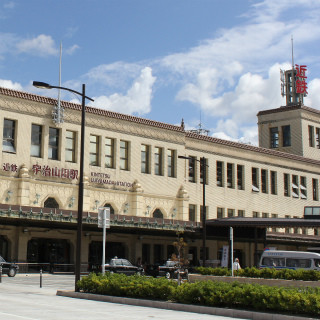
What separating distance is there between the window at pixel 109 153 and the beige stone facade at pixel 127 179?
0.29 feet

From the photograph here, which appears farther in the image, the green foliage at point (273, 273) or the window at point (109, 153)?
the window at point (109, 153)

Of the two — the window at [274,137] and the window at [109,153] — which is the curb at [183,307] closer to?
the window at [109,153]

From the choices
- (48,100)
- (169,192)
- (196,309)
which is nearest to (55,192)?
(48,100)

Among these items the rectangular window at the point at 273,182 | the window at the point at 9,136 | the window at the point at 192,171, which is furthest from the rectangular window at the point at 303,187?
the window at the point at 9,136

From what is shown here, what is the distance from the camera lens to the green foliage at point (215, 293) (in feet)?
55.4

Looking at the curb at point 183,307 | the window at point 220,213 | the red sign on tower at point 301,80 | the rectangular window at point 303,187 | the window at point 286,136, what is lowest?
the curb at point 183,307

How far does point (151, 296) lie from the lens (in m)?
21.1

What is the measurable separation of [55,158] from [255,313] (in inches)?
1287

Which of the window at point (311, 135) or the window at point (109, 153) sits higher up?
the window at point (311, 135)

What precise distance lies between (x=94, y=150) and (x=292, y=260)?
63.7 ft

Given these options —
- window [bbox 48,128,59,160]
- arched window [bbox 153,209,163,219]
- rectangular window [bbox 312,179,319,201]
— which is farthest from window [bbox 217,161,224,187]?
window [bbox 48,128,59,160]

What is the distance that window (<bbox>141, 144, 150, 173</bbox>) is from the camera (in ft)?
178

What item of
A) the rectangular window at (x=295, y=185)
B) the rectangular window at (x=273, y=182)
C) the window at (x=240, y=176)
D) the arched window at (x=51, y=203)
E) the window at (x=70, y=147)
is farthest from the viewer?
the rectangular window at (x=295, y=185)

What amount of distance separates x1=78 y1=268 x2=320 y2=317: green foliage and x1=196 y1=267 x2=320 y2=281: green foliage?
11.1m
